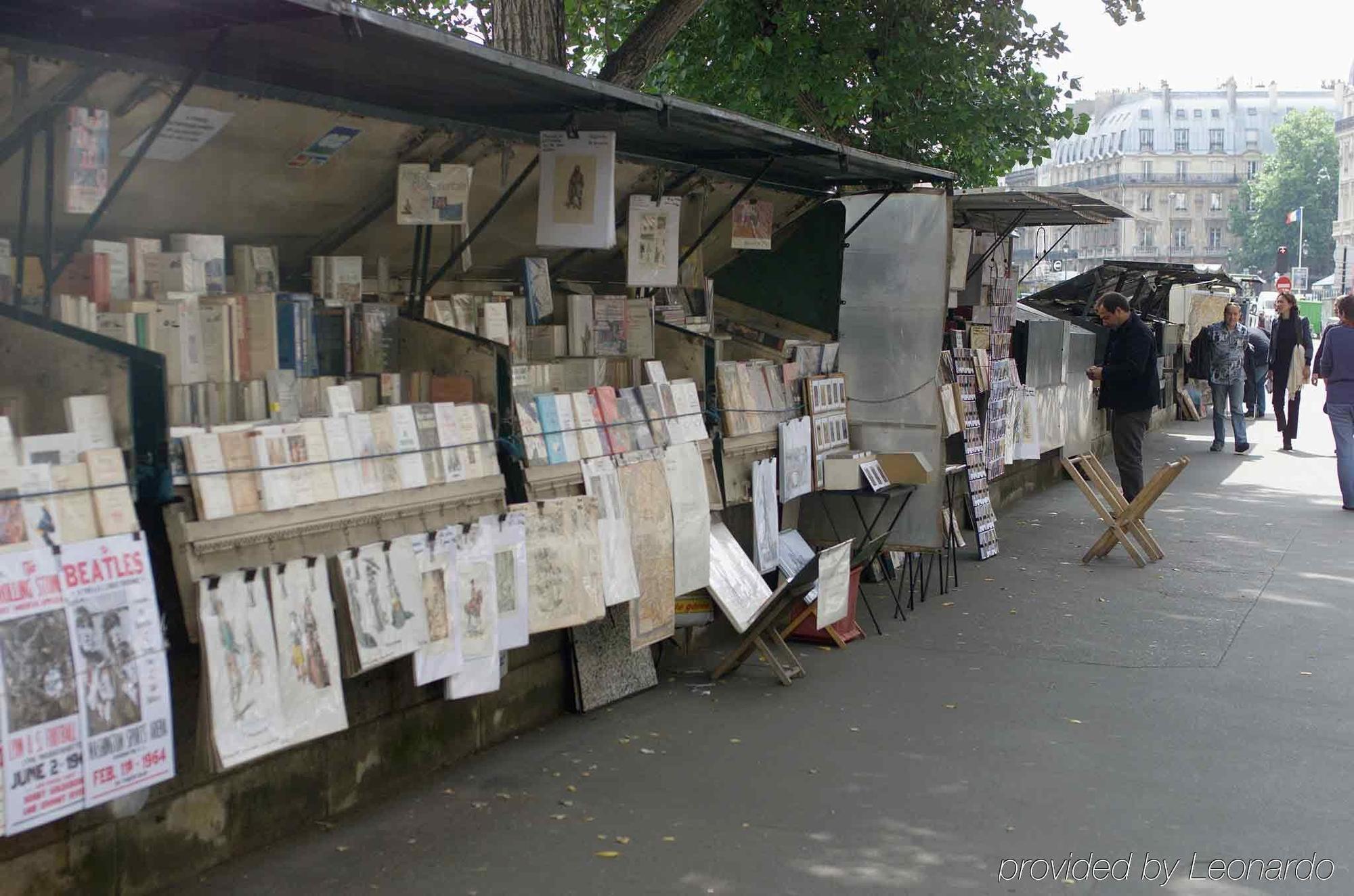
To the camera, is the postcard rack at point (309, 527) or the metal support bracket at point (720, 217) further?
the metal support bracket at point (720, 217)

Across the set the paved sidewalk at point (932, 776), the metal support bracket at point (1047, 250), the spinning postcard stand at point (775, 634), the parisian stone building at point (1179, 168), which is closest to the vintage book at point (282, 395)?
the paved sidewalk at point (932, 776)

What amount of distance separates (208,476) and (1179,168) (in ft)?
434

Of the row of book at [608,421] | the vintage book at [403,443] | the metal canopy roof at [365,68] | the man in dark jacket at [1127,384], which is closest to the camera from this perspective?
the metal canopy roof at [365,68]

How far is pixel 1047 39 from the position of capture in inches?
571

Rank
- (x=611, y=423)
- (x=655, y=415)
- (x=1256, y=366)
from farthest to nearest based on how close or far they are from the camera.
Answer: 1. (x=1256, y=366)
2. (x=655, y=415)
3. (x=611, y=423)

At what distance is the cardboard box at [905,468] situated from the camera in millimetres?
9023

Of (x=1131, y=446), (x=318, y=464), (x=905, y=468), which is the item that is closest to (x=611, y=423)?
(x=318, y=464)

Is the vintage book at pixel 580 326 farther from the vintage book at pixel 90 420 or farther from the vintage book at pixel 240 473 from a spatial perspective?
the vintage book at pixel 90 420

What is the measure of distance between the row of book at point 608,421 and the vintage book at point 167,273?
1.49 metres

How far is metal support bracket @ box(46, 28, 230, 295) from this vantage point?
15.1 ft

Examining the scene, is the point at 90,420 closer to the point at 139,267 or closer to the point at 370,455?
the point at 139,267

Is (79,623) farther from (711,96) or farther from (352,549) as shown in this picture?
(711,96)

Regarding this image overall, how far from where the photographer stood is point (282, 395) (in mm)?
5129

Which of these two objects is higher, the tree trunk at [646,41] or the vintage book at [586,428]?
the tree trunk at [646,41]
